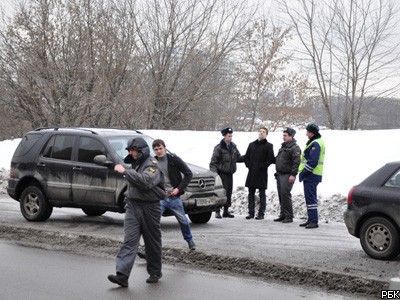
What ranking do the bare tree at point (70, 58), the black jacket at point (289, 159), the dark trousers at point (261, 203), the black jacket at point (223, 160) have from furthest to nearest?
the bare tree at point (70, 58), the black jacket at point (223, 160), the dark trousers at point (261, 203), the black jacket at point (289, 159)

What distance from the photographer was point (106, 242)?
9.96m

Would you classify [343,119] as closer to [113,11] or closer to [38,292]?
[113,11]

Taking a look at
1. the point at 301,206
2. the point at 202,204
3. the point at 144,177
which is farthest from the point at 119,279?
the point at 301,206

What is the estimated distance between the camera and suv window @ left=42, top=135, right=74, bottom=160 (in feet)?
40.3

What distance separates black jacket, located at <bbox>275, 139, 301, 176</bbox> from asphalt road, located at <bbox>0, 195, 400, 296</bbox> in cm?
103

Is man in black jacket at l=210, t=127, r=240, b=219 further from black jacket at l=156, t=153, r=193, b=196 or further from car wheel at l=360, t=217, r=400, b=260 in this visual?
car wheel at l=360, t=217, r=400, b=260

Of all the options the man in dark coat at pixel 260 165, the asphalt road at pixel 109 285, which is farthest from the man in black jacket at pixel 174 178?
the man in dark coat at pixel 260 165

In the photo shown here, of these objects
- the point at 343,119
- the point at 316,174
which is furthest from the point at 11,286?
the point at 343,119

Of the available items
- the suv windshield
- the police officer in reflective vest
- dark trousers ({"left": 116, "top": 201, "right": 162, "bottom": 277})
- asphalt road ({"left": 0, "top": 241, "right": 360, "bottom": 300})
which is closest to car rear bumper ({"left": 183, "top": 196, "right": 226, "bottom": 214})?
the suv windshield

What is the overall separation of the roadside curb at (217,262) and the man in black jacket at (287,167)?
3971 millimetres

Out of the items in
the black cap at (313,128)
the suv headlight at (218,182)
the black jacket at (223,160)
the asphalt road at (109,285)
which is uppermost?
the black cap at (313,128)

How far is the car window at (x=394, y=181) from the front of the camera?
28.9ft

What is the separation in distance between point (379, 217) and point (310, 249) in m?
1.19

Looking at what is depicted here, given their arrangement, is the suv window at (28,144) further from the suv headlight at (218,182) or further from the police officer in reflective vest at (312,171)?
the police officer in reflective vest at (312,171)
